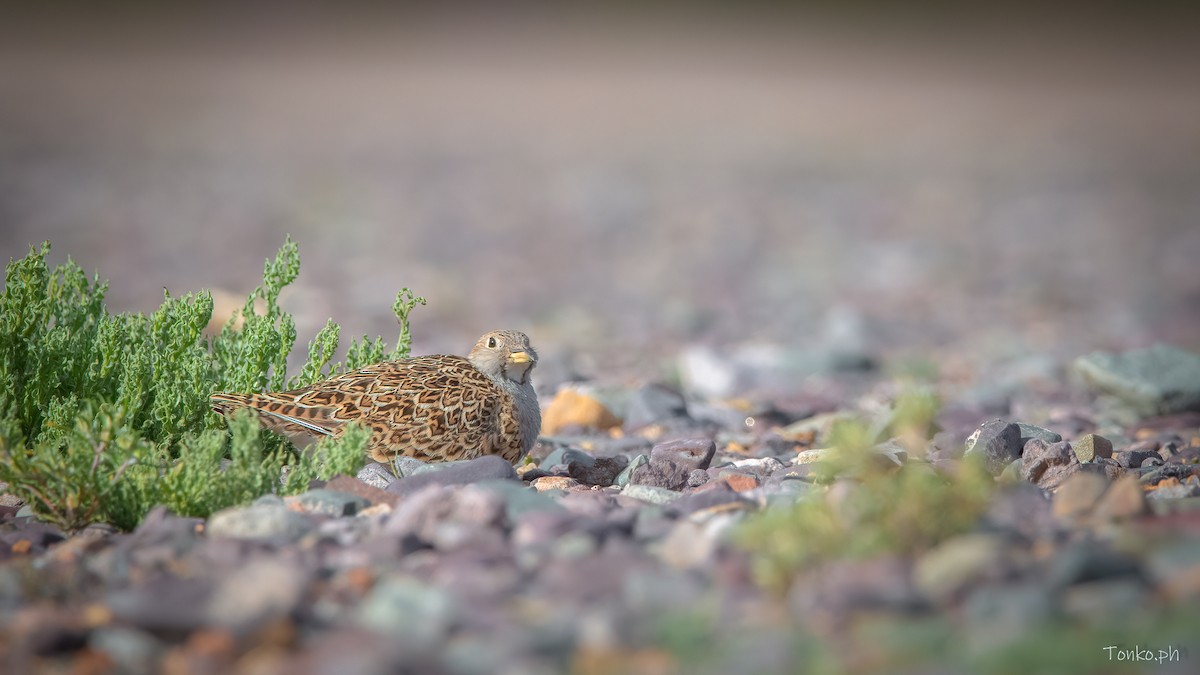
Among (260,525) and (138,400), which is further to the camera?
(138,400)

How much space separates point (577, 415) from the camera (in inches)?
314

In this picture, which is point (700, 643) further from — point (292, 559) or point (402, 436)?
point (402, 436)

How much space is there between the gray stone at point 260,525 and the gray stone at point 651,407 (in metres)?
3.56

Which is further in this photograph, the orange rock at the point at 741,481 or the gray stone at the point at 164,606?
the orange rock at the point at 741,481

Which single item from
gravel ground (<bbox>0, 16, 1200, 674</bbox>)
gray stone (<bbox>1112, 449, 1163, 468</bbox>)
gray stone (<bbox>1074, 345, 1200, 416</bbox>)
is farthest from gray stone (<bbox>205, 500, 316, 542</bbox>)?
gray stone (<bbox>1074, 345, 1200, 416</bbox>)

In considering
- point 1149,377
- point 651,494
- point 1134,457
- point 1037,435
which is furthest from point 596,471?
point 1149,377

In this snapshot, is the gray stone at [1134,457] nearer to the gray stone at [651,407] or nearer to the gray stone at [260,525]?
the gray stone at [651,407]

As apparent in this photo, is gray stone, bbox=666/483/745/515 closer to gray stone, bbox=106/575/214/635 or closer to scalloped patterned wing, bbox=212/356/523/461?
scalloped patterned wing, bbox=212/356/523/461

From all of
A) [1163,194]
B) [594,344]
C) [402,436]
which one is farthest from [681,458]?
[1163,194]

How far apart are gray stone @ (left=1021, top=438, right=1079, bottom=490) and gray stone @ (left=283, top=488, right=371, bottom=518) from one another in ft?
9.07

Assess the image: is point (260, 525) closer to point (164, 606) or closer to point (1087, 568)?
point (164, 606)

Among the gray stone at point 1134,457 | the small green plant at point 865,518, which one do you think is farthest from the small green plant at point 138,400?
the gray stone at point 1134,457

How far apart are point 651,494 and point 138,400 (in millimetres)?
2318

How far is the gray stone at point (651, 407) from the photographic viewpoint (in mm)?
8070
